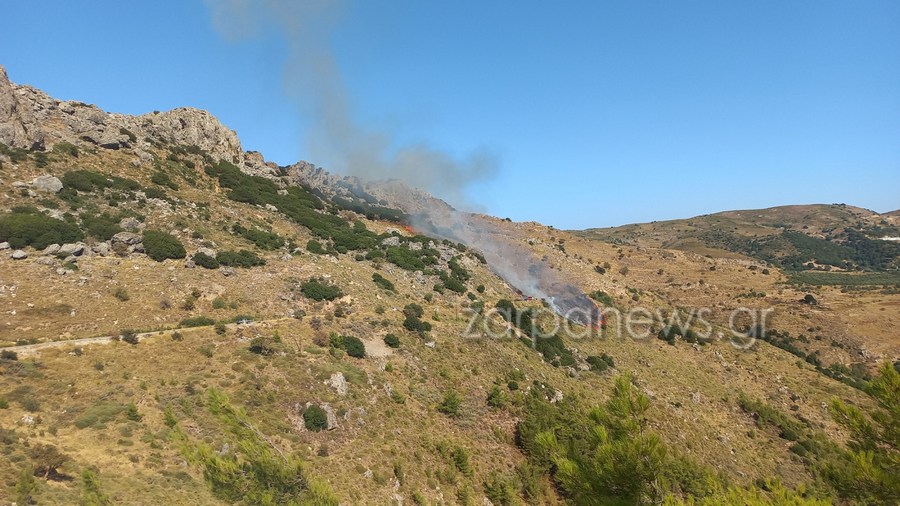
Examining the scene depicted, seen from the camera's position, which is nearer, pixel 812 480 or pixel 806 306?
pixel 812 480

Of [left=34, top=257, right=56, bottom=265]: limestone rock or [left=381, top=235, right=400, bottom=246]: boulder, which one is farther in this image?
[left=381, top=235, right=400, bottom=246]: boulder

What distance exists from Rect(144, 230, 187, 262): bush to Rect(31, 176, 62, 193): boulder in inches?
377

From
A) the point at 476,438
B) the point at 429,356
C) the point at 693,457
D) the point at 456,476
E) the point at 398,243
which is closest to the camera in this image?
the point at 456,476

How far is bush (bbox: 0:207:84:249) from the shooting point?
101ft

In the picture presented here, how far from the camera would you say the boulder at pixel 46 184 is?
37.5 m

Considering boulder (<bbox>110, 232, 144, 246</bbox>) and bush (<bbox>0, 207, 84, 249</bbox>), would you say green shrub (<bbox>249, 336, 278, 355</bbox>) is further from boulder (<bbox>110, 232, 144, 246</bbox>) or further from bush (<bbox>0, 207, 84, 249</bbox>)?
bush (<bbox>0, 207, 84, 249</bbox>)

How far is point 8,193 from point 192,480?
33683mm

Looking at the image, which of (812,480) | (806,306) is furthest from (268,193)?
(806,306)

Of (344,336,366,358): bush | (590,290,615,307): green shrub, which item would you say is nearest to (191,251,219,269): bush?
(344,336,366,358): bush

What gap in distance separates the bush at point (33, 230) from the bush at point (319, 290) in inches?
672

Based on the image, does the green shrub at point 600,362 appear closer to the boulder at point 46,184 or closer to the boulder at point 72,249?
the boulder at point 72,249

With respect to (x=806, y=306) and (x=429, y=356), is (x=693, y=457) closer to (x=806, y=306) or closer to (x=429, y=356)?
(x=429, y=356)

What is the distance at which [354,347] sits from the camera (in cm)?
3078

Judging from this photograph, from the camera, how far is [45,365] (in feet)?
69.5
